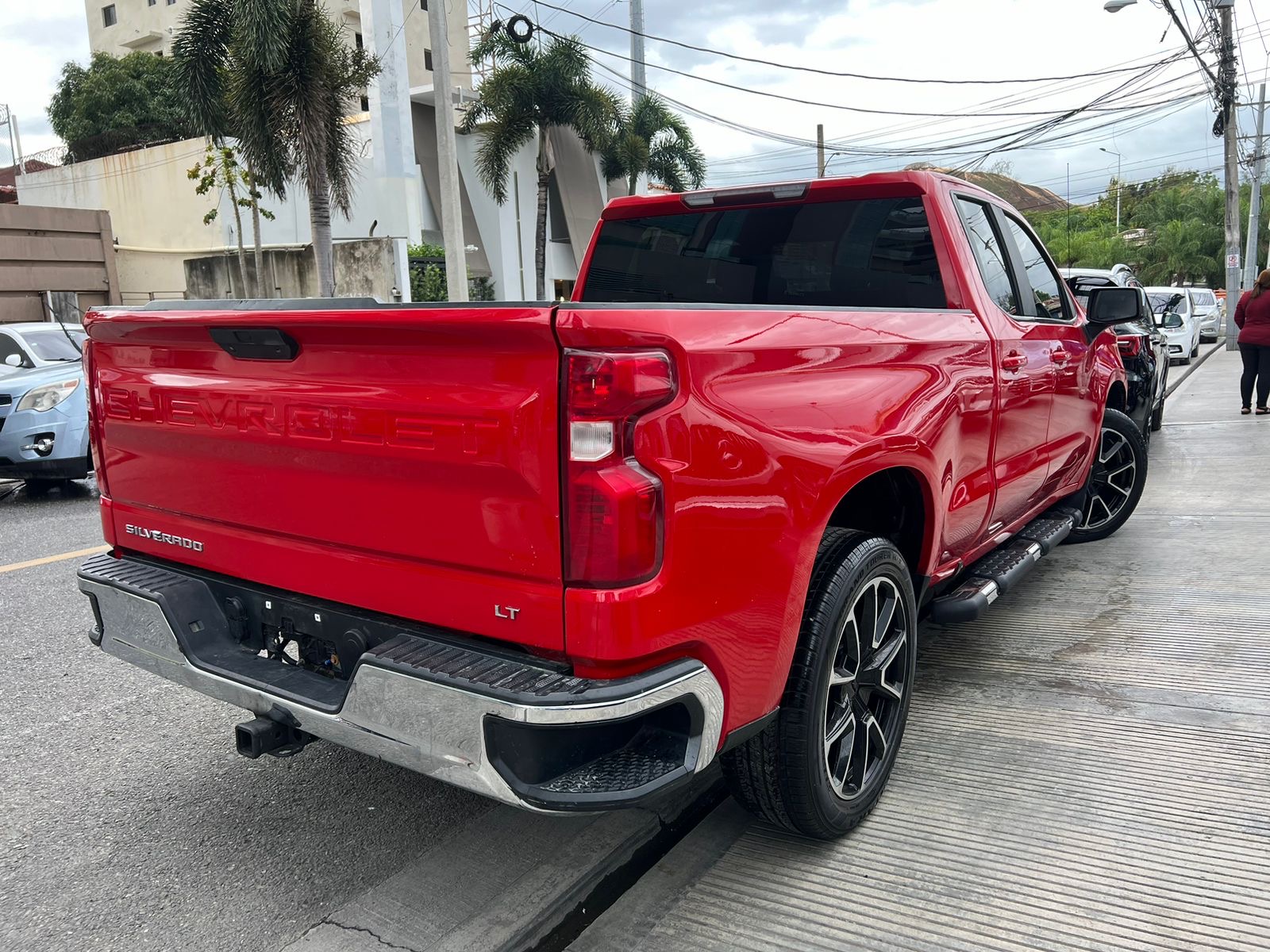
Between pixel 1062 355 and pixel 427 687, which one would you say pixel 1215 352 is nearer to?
pixel 1062 355

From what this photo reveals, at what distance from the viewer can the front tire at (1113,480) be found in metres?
6.14

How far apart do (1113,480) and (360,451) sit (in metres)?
5.41

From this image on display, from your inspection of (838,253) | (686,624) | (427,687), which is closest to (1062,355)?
(838,253)

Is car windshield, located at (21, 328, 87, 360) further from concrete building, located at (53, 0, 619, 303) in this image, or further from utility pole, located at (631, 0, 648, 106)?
utility pole, located at (631, 0, 648, 106)

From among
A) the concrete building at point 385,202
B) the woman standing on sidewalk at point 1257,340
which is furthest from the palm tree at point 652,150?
the woman standing on sidewalk at point 1257,340

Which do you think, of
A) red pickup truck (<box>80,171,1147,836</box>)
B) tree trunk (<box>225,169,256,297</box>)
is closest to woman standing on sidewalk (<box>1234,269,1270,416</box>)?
red pickup truck (<box>80,171,1147,836</box>)

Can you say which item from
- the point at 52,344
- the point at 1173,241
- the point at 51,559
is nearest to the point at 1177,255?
the point at 1173,241

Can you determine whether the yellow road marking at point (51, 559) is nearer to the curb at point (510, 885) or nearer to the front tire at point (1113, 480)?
the curb at point (510, 885)

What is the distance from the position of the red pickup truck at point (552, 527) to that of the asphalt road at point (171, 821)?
49 cm

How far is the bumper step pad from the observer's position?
3629mm

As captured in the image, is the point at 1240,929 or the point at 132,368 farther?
the point at 132,368

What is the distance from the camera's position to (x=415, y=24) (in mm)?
51656

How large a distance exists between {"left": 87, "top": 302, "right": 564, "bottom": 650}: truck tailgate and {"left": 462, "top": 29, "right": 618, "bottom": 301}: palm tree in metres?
26.9

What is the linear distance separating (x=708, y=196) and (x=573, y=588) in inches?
97.3
